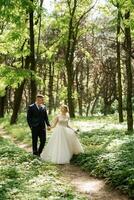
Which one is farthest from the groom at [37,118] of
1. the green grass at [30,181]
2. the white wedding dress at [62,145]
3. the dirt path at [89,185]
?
the dirt path at [89,185]

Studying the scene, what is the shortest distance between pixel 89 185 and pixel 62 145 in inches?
165

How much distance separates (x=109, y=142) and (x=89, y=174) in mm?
4740

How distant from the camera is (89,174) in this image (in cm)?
1298

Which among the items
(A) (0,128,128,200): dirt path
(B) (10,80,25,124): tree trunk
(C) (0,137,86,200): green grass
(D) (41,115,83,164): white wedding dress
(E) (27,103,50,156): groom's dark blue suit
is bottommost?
(A) (0,128,128,200): dirt path

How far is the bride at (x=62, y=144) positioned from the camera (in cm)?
1530

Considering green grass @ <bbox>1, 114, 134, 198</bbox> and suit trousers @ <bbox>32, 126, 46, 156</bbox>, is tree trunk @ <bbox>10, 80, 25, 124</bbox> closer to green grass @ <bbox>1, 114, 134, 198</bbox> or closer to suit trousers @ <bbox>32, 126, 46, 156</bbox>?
green grass @ <bbox>1, 114, 134, 198</bbox>

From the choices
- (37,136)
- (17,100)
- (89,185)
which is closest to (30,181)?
(89,185)

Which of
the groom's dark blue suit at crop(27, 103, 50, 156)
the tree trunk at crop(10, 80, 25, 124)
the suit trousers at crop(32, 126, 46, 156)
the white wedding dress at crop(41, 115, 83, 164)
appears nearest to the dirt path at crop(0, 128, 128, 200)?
the white wedding dress at crop(41, 115, 83, 164)

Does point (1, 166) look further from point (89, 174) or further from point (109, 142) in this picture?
point (109, 142)

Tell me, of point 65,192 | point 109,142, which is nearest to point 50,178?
point 65,192

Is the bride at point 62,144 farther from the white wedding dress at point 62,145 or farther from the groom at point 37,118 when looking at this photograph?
the groom at point 37,118

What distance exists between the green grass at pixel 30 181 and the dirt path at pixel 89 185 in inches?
16.5

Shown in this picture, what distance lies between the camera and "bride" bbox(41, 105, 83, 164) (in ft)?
50.2

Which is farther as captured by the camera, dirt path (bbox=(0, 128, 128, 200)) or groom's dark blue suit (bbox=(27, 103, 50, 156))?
groom's dark blue suit (bbox=(27, 103, 50, 156))
